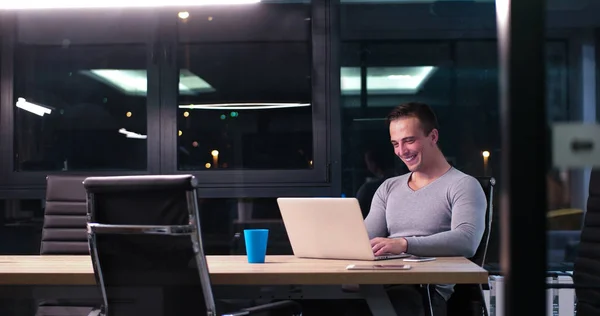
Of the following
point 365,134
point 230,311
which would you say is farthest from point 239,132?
point 230,311

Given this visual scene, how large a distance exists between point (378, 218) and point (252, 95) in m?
1.68

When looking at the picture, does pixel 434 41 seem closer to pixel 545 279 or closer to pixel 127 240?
pixel 127 240

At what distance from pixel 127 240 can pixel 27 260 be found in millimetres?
958

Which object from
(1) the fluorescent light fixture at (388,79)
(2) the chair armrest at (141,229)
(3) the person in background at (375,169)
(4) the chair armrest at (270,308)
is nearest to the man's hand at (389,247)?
(4) the chair armrest at (270,308)

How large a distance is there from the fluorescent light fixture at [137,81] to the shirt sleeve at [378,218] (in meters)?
1.74

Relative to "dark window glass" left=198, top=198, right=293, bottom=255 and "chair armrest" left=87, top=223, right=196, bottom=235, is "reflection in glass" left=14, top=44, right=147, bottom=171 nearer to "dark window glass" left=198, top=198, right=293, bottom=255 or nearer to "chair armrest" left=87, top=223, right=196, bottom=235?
"dark window glass" left=198, top=198, right=293, bottom=255

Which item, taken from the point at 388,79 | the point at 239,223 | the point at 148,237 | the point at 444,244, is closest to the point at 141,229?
the point at 148,237

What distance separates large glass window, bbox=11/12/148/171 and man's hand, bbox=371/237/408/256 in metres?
2.43

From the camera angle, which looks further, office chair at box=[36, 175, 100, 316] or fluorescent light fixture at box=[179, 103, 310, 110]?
fluorescent light fixture at box=[179, 103, 310, 110]

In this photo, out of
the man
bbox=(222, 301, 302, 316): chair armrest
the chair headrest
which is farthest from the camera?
the man

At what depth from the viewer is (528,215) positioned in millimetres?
735

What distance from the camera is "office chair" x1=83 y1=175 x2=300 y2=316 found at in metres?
2.24

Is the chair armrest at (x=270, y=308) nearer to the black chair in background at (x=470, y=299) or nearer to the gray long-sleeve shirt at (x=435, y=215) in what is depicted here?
the gray long-sleeve shirt at (x=435, y=215)

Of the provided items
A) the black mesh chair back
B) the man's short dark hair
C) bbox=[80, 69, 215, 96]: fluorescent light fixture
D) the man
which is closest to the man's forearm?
the man
